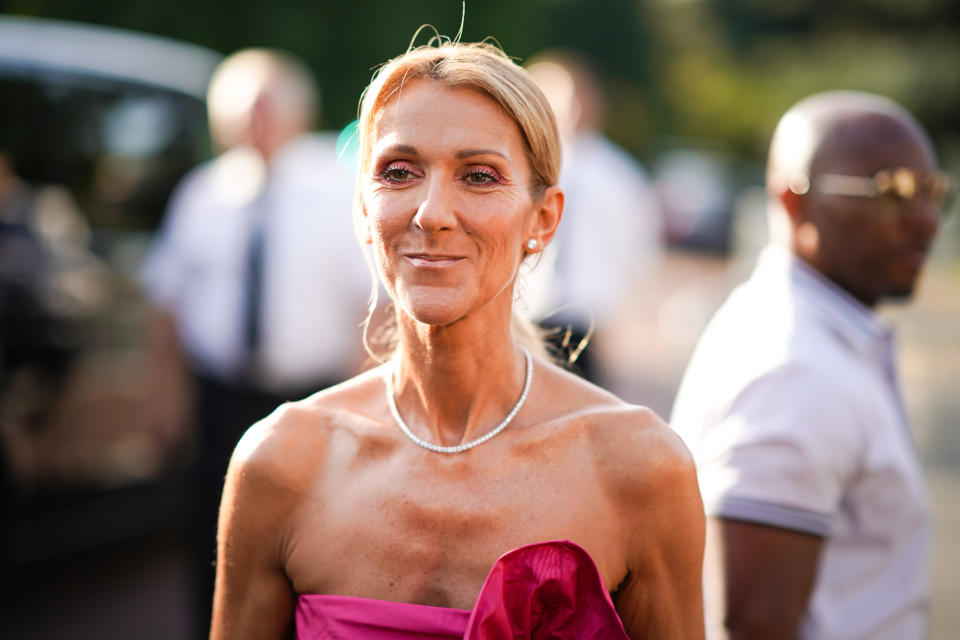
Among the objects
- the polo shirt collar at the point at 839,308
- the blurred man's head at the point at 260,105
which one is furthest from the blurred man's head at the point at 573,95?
the polo shirt collar at the point at 839,308

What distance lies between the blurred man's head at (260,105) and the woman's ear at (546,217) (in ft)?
9.39

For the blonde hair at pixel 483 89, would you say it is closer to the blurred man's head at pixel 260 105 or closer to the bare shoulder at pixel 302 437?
the bare shoulder at pixel 302 437

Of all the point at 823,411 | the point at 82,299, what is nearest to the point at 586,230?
the point at 82,299

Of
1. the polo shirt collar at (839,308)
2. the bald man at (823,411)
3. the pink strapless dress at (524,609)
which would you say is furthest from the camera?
the polo shirt collar at (839,308)

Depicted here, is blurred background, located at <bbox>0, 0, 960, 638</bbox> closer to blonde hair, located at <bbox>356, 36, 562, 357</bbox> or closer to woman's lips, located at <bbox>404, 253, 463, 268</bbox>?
blonde hair, located at <bbox>356, 36, 562, 357</bbox>

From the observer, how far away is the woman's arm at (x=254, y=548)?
2.00 m

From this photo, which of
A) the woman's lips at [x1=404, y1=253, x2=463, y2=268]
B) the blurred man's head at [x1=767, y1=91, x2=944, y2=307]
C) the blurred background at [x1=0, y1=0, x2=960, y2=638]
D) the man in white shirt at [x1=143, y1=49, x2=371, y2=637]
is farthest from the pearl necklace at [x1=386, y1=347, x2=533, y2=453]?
the man in white shirt at [x1=143, y1=49, x2=371, y2=637]

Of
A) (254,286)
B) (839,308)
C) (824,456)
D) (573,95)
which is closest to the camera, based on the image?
(824,456)

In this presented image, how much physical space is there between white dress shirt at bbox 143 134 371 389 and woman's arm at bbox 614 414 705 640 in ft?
9.21

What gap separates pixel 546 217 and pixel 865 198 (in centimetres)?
112

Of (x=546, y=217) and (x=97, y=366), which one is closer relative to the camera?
(x=546, y=217)

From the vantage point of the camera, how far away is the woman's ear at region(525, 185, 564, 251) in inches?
80.1

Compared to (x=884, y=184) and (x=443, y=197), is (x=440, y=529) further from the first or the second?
(x=884, y=184)

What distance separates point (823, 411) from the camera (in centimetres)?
244
